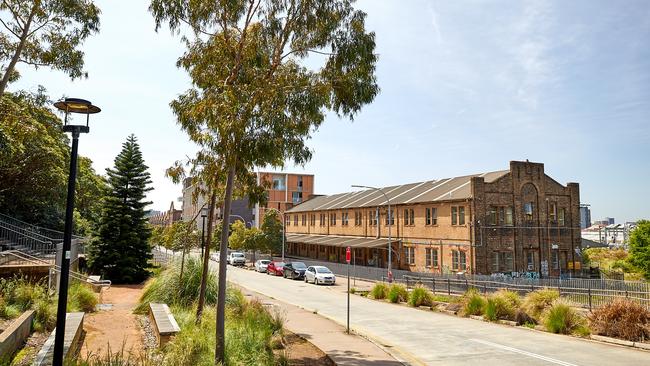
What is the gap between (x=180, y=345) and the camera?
9273mm

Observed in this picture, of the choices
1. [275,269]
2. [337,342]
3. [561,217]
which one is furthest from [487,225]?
[337,342]

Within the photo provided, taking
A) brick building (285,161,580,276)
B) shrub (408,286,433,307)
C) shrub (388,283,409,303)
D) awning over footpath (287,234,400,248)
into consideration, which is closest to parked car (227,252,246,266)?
awning over footpath (287,234,400,248)

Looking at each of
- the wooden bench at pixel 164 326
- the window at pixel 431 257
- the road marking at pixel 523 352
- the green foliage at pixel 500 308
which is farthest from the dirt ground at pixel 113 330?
the window at pixel 431 257

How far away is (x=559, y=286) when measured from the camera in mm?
23172

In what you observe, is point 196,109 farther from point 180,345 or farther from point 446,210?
point 446,210

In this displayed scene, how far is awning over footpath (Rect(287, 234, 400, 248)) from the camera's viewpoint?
4375cm

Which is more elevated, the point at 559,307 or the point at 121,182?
the point at 121,182

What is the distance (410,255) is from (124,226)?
23.3 meters

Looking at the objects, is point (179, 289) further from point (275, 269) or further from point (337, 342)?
point (275, 269)

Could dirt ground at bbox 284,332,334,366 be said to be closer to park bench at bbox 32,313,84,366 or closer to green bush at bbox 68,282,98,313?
park bench at bbox 32,313,84,366

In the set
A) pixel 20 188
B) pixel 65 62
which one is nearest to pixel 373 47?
pixel 65 62

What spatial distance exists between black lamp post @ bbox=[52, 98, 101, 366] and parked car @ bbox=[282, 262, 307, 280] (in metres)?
34.0

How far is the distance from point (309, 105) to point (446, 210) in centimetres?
2999

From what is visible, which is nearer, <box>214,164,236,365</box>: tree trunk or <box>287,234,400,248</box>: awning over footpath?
<box>214,164,236,365</box>: tree trunk
